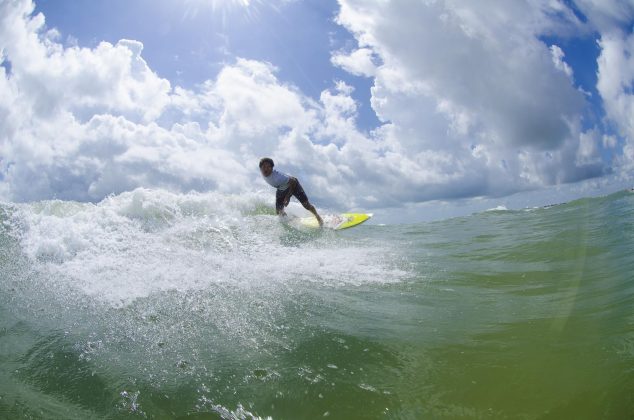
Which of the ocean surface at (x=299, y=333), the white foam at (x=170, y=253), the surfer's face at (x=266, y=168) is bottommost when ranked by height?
the ocean surface at (x=299, y=333)

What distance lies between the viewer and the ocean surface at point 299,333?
8.48 feet

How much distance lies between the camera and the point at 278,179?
1355cm

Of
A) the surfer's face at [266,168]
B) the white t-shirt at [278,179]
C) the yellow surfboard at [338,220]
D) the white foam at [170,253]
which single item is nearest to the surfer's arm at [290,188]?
the white t-shirt at [278,179]

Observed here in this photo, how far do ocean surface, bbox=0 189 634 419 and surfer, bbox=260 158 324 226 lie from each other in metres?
6.05

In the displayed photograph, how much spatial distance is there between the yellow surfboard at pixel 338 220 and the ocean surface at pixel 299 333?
637cm

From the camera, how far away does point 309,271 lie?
6.62m

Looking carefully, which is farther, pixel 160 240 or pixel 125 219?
pixel 125 219

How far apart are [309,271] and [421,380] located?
389cm

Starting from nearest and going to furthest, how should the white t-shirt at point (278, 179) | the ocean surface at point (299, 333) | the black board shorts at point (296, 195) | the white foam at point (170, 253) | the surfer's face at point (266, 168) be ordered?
the ocean surface at point (299, 333), the white foam at point (170, 253), the surfer's face at point (266, 168), the white t-shirt at point (278, 179), the black board shorts at point (296, 195)

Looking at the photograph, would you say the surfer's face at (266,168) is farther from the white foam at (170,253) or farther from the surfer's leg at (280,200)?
the white foam at (170,253)

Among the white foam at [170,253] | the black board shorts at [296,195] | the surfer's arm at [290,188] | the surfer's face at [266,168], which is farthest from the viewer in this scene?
the black board shorts at [296,195]

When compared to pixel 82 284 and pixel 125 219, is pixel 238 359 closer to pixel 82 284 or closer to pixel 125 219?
pixel 82 284

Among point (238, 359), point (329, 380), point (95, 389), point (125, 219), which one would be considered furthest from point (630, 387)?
point (125, 219)

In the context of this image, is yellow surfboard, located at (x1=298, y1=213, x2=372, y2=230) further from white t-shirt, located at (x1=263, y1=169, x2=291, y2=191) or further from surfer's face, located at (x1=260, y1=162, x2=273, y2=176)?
surfer's face, located at (x1=260, y1=162, x2=273, y2=176)
